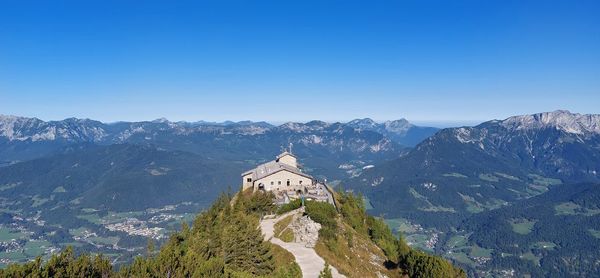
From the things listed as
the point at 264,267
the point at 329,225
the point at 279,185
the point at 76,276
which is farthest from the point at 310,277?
the point at 279,185

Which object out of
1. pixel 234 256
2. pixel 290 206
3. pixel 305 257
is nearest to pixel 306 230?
pixel 305 257

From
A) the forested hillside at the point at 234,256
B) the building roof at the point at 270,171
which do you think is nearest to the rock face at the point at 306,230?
the forested hillside at the point at 234,256

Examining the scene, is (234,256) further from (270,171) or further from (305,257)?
(270,171)

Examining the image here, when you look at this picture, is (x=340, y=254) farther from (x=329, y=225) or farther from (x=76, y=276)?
(x=76, y=276)

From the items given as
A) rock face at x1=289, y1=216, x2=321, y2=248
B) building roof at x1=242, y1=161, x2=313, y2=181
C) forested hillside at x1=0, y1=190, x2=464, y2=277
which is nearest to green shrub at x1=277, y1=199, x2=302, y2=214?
forested hillside at x1=0, y1=190, x2=464, y2=277

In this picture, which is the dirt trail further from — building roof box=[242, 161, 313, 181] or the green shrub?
building roof box=[242, 161, 313, 181]

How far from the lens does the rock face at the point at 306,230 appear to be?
248 feet

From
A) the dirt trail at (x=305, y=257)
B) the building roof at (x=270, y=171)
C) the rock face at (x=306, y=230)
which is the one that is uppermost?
the building roof at (x=270, y=171)

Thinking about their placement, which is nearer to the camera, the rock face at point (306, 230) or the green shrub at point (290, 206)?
the rock face at point (306, 230)

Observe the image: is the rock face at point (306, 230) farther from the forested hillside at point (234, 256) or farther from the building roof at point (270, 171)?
the building roof at point (270, 171)

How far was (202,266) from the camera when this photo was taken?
47.5 metres

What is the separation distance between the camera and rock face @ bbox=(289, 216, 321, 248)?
75.7m

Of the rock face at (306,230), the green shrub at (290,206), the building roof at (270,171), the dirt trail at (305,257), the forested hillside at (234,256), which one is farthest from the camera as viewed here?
the building roof at (270,171)

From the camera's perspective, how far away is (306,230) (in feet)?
255
